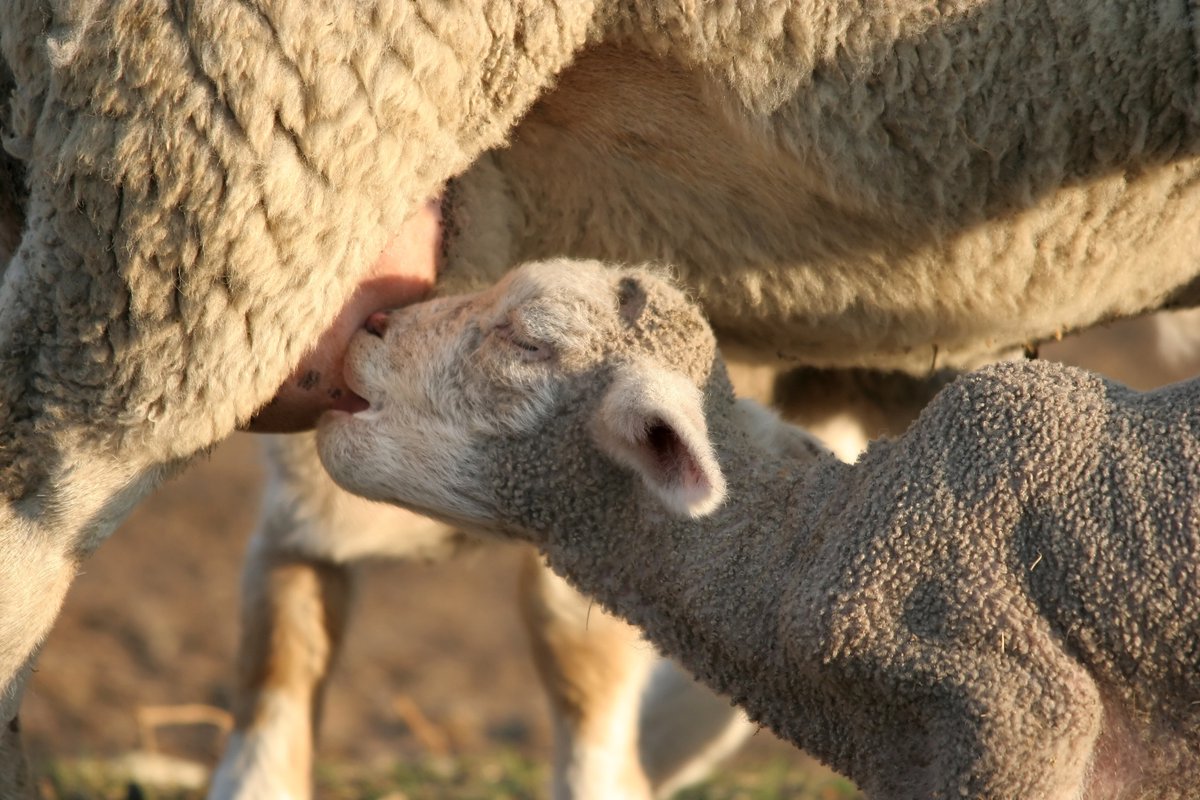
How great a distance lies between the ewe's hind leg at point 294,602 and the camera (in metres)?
4.36

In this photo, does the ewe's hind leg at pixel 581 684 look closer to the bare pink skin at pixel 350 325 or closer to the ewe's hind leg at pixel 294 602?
the ewe's hind leg at pixel 294 602

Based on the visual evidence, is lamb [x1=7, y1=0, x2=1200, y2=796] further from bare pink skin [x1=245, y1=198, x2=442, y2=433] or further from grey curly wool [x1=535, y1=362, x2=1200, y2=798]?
grey curly wool [x1=535, y1=362, x2=1200, y2=798]

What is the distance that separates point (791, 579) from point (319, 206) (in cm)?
110

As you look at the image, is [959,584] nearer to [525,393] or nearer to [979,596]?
[979,596]

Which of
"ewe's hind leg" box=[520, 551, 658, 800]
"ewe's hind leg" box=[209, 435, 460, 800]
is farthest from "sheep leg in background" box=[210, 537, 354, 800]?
"ewe's hind leg" box=[520, 551, 658, 800]

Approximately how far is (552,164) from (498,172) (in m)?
0.13

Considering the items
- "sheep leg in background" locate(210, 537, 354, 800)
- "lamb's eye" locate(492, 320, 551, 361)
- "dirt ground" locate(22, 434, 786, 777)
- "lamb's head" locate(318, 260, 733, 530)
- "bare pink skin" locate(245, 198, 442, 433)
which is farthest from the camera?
"dirt ground" locate(22, 434, 786, 777)

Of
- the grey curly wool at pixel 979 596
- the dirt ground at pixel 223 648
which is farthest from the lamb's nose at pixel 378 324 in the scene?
the dirt ground at pixel 223 648

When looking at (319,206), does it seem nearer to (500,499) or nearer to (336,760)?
(500,499)

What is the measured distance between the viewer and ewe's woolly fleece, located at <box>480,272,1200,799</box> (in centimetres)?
259

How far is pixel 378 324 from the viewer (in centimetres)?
337

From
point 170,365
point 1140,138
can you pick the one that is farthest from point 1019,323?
point 170,365

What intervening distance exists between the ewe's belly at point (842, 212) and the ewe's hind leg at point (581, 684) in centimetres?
128

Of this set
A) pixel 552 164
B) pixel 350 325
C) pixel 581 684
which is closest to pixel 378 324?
pixel 350 325
